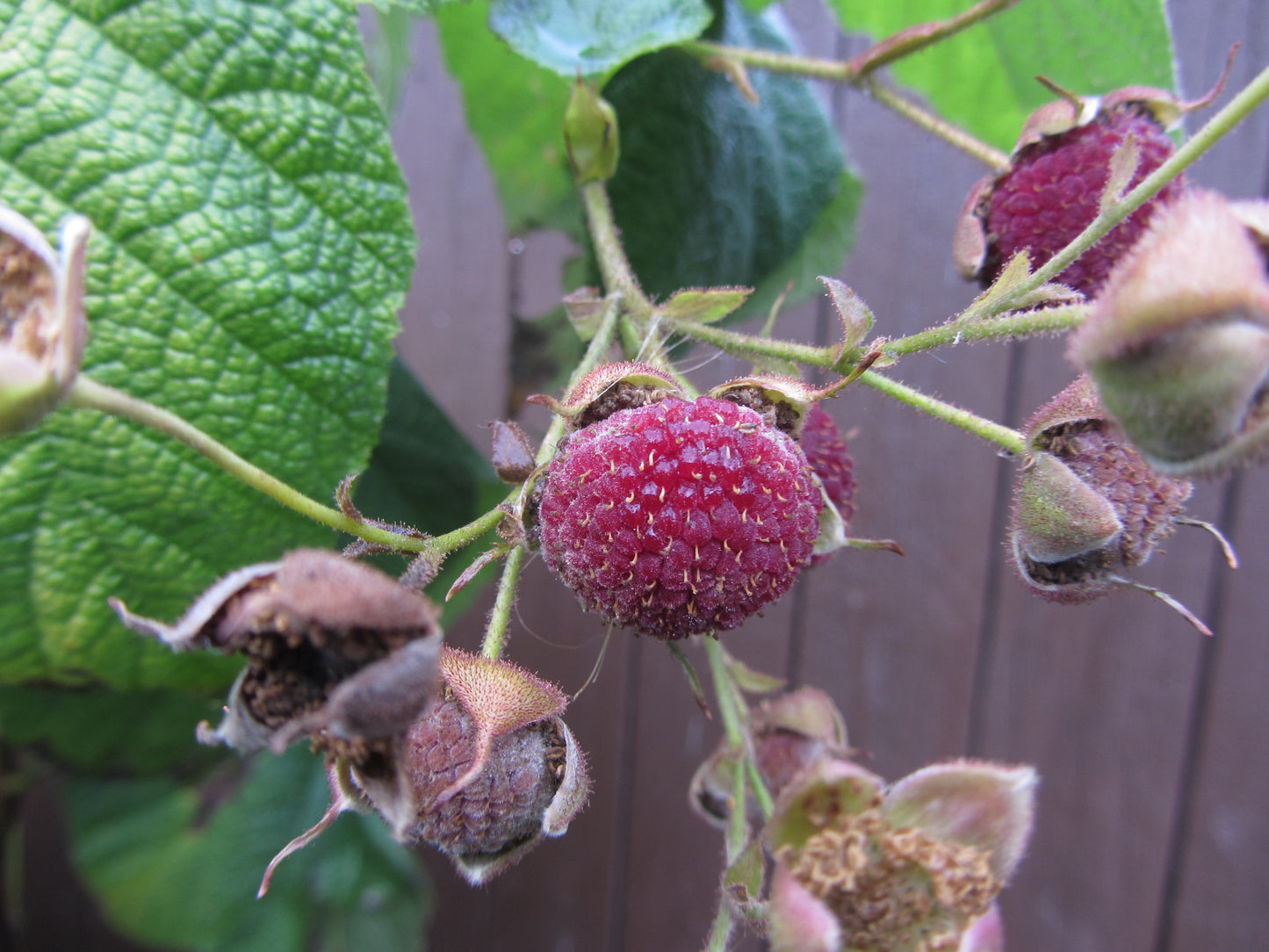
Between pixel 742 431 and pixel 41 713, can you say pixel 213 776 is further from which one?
pixel 742 431

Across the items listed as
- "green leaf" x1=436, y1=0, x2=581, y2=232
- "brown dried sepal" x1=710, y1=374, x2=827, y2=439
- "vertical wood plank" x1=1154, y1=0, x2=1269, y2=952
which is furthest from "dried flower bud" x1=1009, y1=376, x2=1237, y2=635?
"vertical wood plank" x1=1154, y1=0, x2=1269, y2=952

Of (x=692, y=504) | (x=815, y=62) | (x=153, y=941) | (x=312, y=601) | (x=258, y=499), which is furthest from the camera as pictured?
(x=153, y=941)

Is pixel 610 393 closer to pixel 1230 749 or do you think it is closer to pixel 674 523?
pixel 674 523

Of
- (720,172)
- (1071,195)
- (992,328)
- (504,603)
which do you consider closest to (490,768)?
(504,603)

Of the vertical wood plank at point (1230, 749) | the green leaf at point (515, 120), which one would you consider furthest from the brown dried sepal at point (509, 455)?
the vertical wood plank at point (1230, 749)

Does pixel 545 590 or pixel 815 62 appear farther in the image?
pixel 545 590

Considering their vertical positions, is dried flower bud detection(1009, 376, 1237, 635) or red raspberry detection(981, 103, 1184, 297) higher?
red raspberry detection(981, 103, 1184, 297)

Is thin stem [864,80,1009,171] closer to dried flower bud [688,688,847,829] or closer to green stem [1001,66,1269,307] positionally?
green stem [1001,66,1269,307]

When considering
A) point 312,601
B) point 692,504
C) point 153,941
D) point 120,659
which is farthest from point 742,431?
point 153,941
